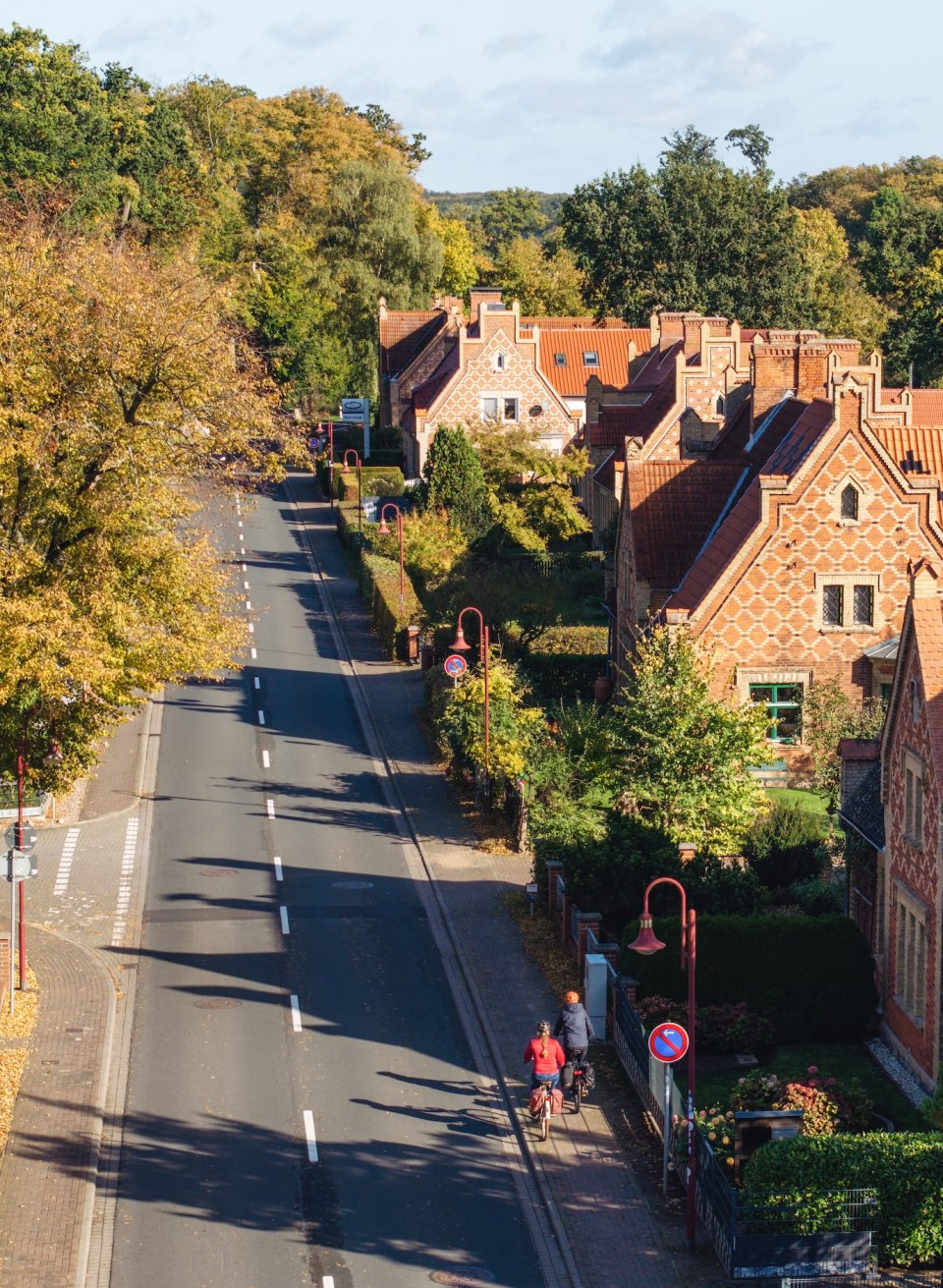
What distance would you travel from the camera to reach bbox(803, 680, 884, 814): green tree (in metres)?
41.1

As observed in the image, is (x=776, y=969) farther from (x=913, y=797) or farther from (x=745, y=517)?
(x=745, y=517)

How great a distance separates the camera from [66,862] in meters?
40.5

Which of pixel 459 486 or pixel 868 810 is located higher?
pixel 459 486

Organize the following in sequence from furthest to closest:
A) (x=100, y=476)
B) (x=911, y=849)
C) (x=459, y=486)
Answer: (x=459, y=486), (x=100, y=476), (x=911, y=849)

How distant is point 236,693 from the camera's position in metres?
57.2

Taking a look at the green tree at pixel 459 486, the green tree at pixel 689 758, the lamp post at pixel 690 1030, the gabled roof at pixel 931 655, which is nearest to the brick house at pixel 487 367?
the green tree at pixel 459 486

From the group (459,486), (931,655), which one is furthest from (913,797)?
(459,486)

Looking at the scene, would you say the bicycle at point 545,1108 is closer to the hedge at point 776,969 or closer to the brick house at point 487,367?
the hedge at point 776,969

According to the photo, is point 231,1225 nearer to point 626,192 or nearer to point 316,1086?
point 316,1086

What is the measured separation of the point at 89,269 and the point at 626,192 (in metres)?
80.4

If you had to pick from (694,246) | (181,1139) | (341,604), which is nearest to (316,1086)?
(181,1139)

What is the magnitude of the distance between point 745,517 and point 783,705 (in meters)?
4.88

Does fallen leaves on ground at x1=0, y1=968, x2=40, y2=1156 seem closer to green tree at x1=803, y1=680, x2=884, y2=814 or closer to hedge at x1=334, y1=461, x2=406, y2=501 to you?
green tree at x1=803, y1=680, x2=884, y2=814

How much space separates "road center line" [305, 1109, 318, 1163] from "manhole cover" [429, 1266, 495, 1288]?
3.86 meters
